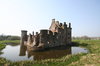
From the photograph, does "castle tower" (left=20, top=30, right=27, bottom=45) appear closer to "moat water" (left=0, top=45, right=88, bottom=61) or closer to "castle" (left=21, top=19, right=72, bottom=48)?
"castle" (left=21, top=19, right=72, bottom=48)

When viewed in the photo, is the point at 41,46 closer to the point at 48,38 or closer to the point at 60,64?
the point at 48,38

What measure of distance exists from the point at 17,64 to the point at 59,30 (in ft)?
115

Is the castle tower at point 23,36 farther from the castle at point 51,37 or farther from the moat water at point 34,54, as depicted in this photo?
the moat water at point 34,54

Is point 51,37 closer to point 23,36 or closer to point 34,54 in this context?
point 34,54

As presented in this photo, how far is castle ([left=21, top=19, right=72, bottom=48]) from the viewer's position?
41.1 m

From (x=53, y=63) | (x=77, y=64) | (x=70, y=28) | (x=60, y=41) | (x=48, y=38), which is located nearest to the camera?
(x=77, y=64)

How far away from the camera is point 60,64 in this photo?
18984mm

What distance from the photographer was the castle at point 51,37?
4106 centimetres

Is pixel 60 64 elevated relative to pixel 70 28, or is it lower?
lower

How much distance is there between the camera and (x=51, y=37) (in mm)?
46188

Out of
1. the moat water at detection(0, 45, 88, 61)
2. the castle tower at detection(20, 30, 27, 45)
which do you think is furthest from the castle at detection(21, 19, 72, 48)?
the moat water at detection(0, 45, 88, 61)

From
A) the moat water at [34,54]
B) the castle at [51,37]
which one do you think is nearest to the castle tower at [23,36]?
the castle at [51,37]

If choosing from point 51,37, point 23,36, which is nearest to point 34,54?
point 51,37

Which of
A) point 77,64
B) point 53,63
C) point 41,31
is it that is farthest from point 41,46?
point 77,64
